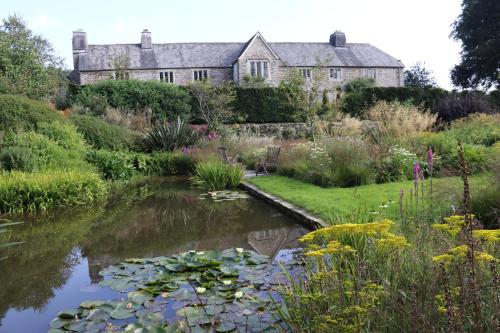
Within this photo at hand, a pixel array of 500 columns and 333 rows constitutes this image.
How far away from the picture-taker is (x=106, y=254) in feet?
17.8

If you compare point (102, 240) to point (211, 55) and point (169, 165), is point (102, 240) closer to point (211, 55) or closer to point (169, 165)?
point (169, 165)

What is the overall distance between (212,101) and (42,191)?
14538 mm

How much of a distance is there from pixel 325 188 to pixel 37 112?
8.94 metres

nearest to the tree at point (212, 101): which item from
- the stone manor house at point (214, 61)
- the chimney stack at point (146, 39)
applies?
the stone manor house at point (214, 61)

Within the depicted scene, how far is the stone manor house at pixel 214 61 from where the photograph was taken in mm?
33969

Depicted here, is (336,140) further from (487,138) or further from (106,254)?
(106,254)

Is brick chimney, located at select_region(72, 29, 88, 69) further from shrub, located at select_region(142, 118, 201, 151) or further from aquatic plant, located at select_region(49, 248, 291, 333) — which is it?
aquatic plant, located at select_region(49, 248, 291, 333)

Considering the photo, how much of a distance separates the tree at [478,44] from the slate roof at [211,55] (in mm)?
5139

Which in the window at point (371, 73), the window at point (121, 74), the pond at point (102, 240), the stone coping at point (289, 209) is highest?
the window at point (371, 73)

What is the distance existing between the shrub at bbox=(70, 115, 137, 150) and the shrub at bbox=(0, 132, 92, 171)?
127 inches

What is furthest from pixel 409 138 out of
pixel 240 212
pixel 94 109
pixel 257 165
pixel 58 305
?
pixel 94 109

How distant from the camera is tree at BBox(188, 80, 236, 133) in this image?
72.7ft

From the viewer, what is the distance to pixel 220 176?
1052 cm

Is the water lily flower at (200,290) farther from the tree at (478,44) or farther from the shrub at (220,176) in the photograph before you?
the tree at (478,44)
